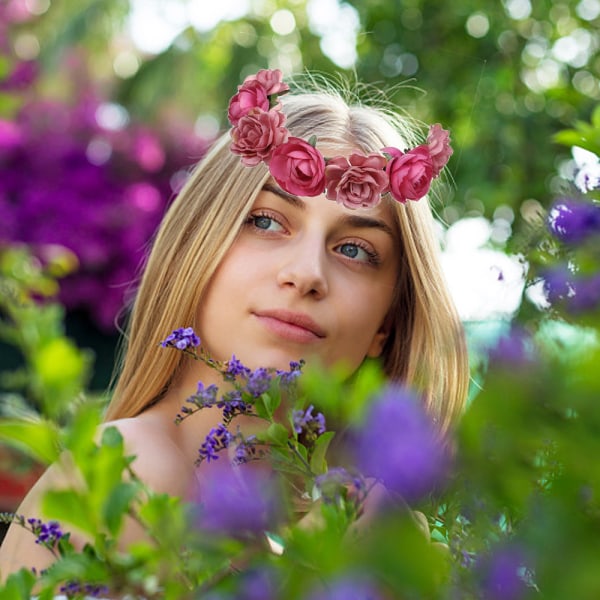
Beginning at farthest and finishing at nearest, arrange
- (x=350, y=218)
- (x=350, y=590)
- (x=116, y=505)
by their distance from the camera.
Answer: (x=350, y=218) → (x=116, y=505) → (x=350, y=590)

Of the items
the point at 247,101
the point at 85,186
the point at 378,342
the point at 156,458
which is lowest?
the point at 85,186

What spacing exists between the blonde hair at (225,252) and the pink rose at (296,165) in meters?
0.32

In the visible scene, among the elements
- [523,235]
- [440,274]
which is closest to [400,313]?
[440,274]

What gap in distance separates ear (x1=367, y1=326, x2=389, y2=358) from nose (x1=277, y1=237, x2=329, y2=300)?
0.30 meters

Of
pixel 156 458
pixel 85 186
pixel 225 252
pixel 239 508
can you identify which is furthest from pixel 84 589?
pixel 85 186

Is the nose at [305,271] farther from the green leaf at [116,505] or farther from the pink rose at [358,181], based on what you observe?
the green leaf at [116,505]

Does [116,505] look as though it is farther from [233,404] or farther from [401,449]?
[233,404]

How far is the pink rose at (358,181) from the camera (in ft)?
4.82

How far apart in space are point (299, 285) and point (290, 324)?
64 mm

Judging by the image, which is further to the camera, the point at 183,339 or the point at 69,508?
the point at 183,339

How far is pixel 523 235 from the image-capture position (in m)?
0.99

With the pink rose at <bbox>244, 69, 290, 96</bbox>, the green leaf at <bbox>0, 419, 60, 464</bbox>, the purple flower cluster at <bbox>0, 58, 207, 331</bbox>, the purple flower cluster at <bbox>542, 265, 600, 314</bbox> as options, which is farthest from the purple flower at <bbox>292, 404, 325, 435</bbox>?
the purple flower cluster at <bbox>0, 58, 207, 331</bbox>

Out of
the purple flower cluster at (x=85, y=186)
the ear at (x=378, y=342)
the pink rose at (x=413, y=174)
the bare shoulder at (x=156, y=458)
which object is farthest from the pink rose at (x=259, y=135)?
the purple flower cluster at (x=85, y=186)

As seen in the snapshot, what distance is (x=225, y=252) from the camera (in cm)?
175
